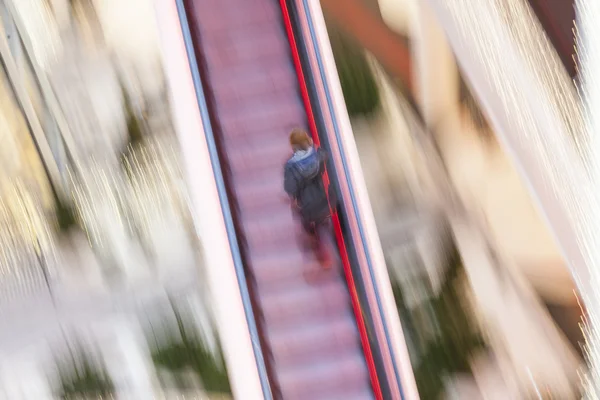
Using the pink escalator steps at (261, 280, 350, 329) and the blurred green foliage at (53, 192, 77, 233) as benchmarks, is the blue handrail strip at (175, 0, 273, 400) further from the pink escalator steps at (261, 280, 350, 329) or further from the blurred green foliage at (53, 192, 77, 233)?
the blurred green foliage at (53, 192, 77, 233)

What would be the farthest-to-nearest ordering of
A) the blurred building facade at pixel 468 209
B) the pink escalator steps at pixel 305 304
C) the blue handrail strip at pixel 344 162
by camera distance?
the blurred building facade at pixel 468 209
the pink escalator steps at pixel 305 304
the blue handrail strip at pixel 344 162

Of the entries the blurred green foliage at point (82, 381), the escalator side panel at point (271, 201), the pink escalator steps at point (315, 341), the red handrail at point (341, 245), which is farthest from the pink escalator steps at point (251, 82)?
the blurred green foliage at point (82, 381)

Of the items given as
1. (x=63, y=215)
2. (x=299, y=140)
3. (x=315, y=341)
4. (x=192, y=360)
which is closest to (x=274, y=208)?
(x=299, y=140)

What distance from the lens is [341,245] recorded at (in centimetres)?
432

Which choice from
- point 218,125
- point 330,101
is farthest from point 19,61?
point 330,101

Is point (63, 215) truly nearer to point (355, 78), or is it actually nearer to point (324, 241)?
point (324, 241)

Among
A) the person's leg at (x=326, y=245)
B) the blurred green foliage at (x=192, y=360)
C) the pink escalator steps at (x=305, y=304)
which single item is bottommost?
the blurred green foliage at (x=192, y=360)

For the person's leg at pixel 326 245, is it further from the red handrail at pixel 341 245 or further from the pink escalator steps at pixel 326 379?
the pink escalator steps at pixel 326 379

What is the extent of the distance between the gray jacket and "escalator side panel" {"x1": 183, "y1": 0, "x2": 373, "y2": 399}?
520 millimetres

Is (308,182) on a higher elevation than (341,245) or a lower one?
higher

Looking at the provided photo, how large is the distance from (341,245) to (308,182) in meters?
0.75

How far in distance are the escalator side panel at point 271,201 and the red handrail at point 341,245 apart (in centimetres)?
7

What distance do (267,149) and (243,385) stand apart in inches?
76.0

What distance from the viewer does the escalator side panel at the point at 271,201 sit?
4223 millimetres
